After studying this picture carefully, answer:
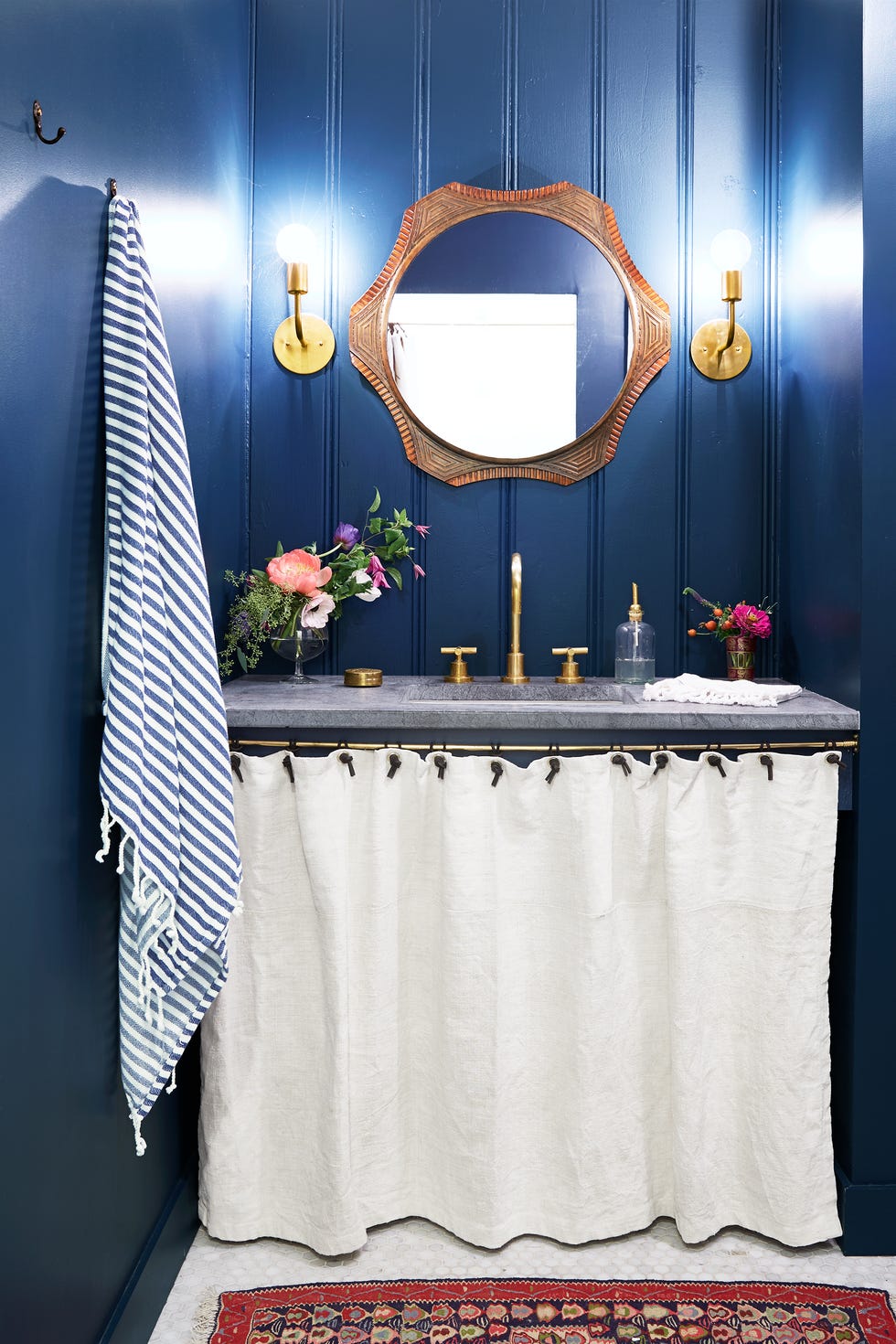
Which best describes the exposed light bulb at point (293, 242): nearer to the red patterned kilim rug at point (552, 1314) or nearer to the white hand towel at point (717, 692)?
the white hand towel at point (717, 692)

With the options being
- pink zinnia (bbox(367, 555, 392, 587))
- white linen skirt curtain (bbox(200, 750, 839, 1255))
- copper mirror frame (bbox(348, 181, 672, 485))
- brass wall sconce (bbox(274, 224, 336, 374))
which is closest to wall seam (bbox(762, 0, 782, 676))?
copper mirror frame (bbox(348, 181, 672, 485))

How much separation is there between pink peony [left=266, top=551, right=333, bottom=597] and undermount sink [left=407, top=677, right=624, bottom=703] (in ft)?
0.97

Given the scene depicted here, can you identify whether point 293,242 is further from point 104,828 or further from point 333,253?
point 104,828

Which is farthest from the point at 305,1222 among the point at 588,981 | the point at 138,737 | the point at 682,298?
the point at 682,298

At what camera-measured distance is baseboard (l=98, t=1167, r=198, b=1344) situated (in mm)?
1474

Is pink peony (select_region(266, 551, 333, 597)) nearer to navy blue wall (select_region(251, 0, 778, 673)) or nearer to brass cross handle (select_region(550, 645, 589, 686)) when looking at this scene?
navy blue wall (select_region(251, 0, 778, 673))

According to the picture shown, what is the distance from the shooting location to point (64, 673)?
4.20 feet

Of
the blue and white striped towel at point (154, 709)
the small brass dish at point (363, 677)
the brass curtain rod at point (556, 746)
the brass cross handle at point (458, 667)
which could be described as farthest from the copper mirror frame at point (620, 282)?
the blue and white striped towel at point (154, 709)

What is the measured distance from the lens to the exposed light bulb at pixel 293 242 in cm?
215

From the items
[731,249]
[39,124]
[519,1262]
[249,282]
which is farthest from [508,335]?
[519,1262]

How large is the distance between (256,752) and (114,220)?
87cm

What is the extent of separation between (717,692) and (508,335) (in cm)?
95

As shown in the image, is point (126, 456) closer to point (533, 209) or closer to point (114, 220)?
point (114, 220)

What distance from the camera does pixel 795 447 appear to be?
7.13 ft
